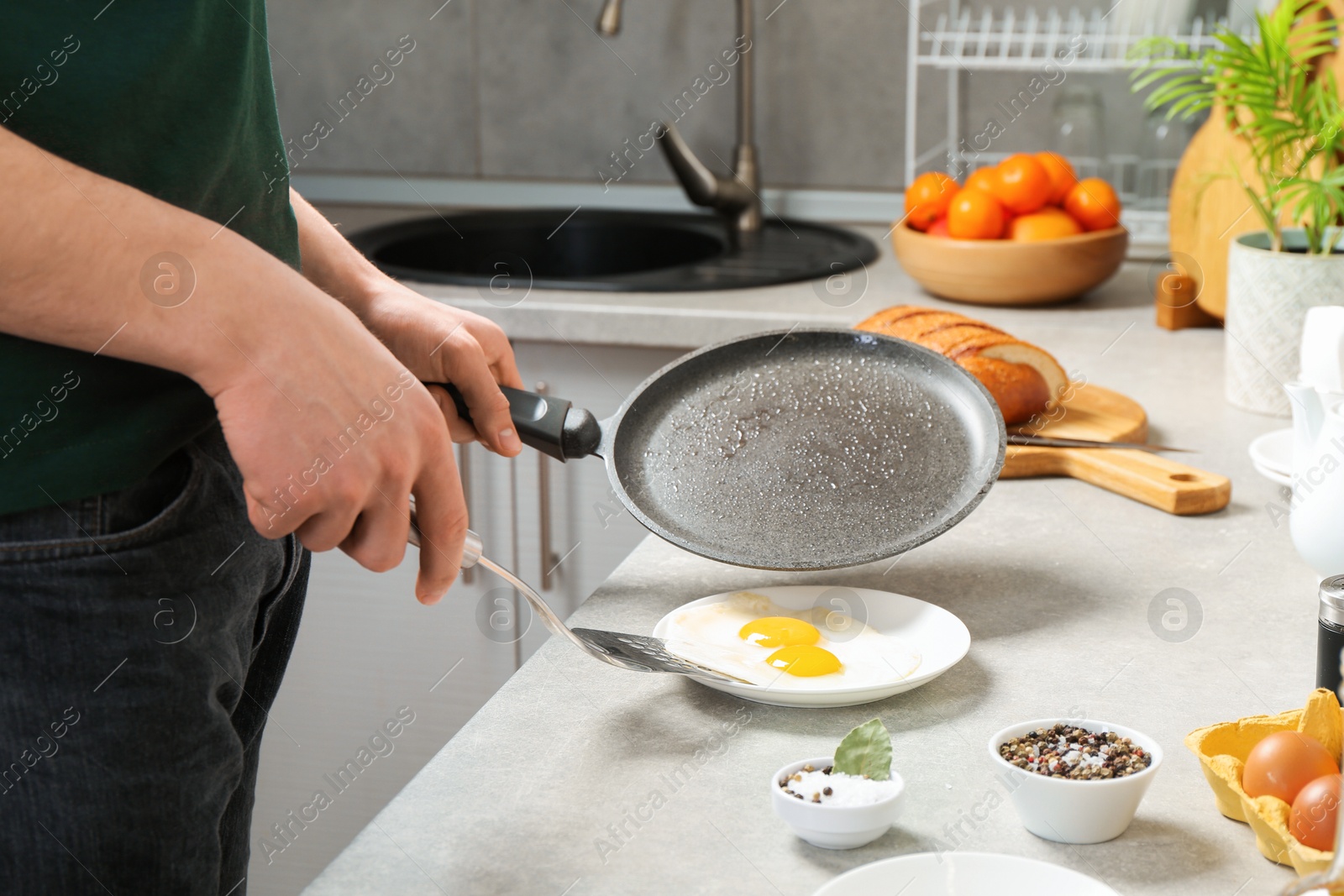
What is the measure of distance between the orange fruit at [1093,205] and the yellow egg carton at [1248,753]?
106 centimetres

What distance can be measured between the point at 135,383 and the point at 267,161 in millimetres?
173

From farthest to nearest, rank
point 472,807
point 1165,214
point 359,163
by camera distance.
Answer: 1. point 359,163
2. point 1165,214
3. point 472,807

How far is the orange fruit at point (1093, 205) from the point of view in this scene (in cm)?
159

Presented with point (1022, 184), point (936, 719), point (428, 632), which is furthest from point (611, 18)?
point (936, 719)

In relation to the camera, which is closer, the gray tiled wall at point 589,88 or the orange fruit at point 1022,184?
the orange fruit at point 1022,184

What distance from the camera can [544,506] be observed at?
1644 millimetres

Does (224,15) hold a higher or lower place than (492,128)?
higher

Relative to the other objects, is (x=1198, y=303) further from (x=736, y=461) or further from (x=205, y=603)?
(x=205, y=603)

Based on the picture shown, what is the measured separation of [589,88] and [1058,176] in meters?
0.86

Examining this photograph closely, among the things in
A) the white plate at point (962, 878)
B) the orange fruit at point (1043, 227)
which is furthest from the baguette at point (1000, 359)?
the white plate at point (962, 878)

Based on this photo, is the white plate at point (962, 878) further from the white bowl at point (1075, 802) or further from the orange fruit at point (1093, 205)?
the orange fruit at point (1093, 205)

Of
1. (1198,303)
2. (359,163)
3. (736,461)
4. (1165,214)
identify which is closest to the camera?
(736,461)

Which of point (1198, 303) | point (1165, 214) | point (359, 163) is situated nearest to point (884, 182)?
point (1165, 214)

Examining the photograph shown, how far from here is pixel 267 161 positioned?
0.77m
